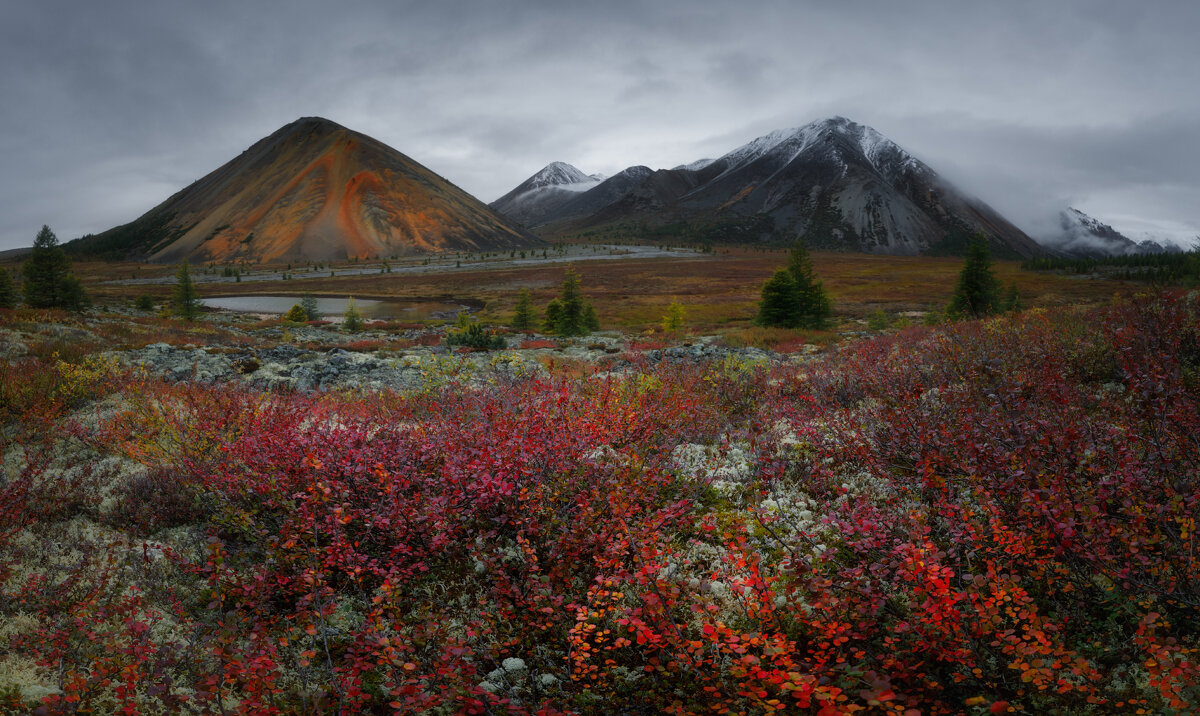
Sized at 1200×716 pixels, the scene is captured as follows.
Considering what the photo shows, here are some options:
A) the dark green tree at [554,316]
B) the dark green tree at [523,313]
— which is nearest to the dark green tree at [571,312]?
the dark green tree at [554,316]

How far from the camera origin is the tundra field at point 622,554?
376 centimetres

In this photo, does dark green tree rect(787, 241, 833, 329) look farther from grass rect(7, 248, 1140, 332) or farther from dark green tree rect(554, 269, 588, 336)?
dark green tree rect(554, 269, 588, 336)

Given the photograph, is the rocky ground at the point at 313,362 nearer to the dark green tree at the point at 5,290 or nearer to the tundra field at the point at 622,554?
the tundra field at the point at 622,554

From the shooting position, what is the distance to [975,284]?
130 feet

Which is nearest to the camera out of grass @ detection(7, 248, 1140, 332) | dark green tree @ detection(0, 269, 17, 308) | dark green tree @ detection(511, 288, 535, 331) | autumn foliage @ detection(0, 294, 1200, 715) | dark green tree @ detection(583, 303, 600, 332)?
autumn foliage @ detection(0, 294, 1200, 715)

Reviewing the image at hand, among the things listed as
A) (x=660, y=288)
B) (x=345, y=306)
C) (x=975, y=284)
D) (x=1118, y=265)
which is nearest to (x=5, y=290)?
(x=345, y=306)

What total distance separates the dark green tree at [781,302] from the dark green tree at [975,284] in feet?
37.2

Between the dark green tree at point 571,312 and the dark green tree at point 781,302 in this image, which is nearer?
the dark green tree at point 781,302

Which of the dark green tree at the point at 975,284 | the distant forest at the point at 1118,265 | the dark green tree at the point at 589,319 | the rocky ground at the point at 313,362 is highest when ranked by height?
the distant forest at the point at 1118,265

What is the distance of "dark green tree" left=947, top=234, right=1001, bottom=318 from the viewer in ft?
126

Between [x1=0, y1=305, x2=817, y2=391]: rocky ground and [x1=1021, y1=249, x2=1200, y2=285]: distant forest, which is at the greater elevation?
[x1=1021, y1=249, x2=1200, y2=285]: distant forest

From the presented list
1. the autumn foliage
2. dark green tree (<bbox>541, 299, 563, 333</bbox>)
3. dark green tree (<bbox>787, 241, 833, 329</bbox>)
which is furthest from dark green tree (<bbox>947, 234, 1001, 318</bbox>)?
the autumn foliage

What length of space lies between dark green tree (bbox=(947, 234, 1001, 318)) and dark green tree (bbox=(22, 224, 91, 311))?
65.0m

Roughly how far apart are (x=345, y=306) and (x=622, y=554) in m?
96.8
